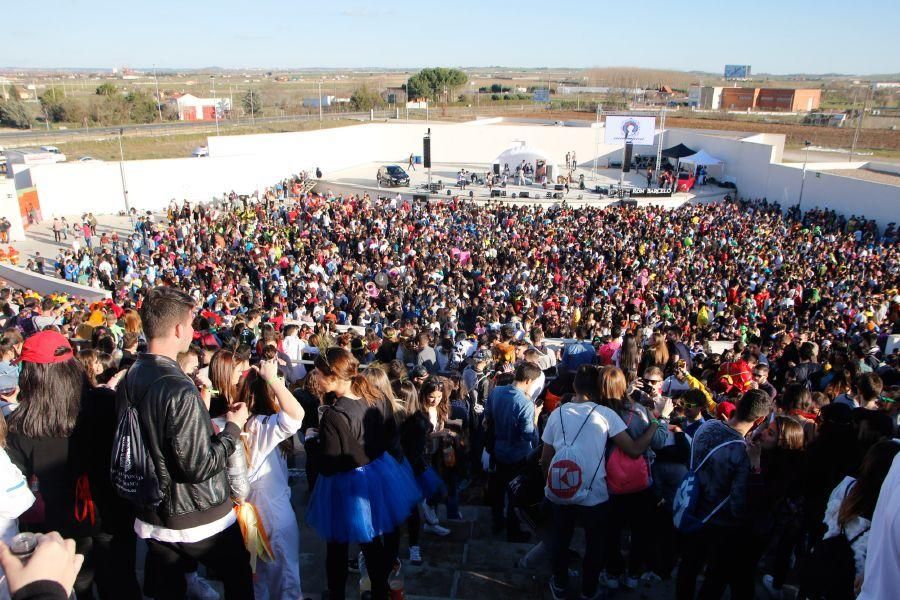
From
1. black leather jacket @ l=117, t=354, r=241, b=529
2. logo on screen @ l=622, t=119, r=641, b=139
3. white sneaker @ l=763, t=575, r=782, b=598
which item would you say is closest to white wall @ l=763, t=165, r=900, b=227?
logo on screen @ l=622, t=119, r=641, b=139

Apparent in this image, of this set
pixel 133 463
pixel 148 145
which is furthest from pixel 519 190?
pixel 133 463

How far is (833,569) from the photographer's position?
2.24 m

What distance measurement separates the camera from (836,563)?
88.0 inches

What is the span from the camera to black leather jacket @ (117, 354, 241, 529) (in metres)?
2.08

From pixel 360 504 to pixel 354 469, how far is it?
0.16m

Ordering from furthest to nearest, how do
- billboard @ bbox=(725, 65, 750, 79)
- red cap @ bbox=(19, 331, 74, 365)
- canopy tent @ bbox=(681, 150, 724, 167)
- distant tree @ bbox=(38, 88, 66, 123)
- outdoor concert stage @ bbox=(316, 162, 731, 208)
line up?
1. billboard @ bbox=(725, 65, 750, 79)
2. distant tree @ bbox=(38, 88, 66, 123)
3. canopy tent @ bbox=(681, 150, 724, 167)
4. outdoor concert stage @ bbox=(316, 162, 731, 208)
5. red cap @ bbox=(19, 331, 74, 365)

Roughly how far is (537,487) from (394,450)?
3.20ft

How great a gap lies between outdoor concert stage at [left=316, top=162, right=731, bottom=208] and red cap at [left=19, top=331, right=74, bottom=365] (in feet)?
75.3

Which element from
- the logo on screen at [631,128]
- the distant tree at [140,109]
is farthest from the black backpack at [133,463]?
the distant tree at [140,109]

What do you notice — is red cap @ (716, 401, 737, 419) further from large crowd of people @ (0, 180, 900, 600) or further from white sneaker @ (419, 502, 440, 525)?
white sneaker @ (419, 502, 440, 525)

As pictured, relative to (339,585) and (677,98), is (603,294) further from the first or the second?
(677,98)

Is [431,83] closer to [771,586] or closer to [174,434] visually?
[771,586]

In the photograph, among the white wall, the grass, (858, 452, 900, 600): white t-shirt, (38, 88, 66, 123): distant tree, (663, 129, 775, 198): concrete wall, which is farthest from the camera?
(38, 88, 66, 123): distant tree

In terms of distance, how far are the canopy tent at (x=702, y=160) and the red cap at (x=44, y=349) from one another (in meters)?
31.0
